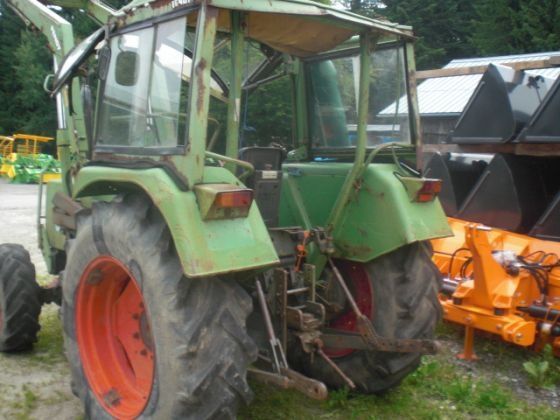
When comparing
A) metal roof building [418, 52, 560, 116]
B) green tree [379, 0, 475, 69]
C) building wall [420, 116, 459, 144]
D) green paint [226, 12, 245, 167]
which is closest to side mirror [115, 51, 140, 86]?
green paint [226, 12, 245, 167]

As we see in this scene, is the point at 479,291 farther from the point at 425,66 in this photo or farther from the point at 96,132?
the point at 425,66

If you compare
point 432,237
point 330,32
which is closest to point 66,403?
point 432,237

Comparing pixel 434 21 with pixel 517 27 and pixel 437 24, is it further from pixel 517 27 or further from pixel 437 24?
pixel 517 27

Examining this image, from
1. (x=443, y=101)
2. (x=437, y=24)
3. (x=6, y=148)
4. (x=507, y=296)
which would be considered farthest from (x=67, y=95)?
(x=437, y=24)

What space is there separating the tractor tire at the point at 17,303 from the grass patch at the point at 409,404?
1.71 m

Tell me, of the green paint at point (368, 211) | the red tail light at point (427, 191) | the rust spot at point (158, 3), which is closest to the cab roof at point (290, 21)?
the rust spot at point (158, 3)

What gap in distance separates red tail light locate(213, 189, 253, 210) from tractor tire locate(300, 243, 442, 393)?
1.23m

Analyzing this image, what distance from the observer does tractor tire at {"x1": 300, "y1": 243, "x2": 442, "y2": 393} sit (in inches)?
136

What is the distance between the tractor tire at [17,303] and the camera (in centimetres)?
421

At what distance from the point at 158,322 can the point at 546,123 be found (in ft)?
13.3

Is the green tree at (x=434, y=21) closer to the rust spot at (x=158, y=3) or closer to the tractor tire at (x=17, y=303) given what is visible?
the tractor tire at (x=17, y=303)

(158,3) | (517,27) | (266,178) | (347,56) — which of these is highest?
(517,27)

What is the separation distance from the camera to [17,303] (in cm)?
420

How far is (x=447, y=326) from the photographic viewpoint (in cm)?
529
